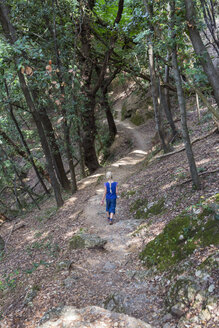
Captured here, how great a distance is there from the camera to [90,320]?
402 cm

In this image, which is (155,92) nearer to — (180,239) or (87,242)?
(87,242)

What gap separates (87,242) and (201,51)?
589cm

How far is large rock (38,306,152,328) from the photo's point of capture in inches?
154

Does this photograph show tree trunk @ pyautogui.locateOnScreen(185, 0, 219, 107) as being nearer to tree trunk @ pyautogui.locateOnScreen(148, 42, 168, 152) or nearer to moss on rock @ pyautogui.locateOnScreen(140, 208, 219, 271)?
moss on rock @ pyautogui.locateOnScreen(140, 208, 219, 271)

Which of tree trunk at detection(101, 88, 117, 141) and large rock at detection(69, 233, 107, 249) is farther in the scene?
tree trunk at detection(101, 88, 117, 141)

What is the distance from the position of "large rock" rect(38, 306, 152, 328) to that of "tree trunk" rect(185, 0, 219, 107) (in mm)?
5193

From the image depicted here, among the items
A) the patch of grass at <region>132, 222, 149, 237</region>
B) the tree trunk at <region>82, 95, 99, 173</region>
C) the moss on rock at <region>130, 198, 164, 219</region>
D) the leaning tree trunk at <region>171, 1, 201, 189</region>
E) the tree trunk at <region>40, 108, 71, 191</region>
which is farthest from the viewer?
the tree trunk at <region>82, 95, 99, 173</region>

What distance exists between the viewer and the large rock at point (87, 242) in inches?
294

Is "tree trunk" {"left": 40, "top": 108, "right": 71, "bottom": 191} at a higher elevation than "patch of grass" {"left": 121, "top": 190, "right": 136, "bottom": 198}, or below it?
higher

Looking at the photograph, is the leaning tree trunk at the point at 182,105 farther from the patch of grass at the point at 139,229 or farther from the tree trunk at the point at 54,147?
the tree trunk at the point at 54,147

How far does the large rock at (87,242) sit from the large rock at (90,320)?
307 centimetres

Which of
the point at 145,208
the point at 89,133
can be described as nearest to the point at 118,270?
the point at 145,208

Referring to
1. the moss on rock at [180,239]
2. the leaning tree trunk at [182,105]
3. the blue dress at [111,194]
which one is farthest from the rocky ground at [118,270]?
the blue dress at [111,194]

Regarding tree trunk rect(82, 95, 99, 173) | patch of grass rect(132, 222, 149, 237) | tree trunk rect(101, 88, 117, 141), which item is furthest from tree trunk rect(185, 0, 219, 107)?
tree trunk rect(101, 88, 117, 141)
